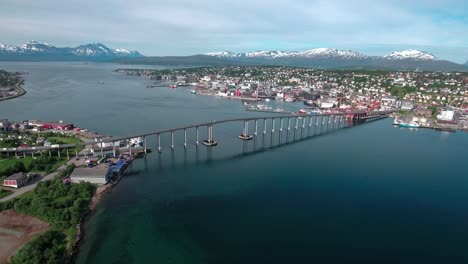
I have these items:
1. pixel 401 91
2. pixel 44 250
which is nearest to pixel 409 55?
pixel 401 91

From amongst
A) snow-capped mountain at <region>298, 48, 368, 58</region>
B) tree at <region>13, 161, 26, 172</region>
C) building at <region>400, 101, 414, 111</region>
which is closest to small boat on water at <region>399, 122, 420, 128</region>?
building at <region>400, 101, 414, 111</region>

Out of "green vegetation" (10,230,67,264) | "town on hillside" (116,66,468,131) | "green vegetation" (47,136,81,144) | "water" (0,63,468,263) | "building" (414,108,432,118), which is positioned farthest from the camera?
"building" (414,108,432,118)

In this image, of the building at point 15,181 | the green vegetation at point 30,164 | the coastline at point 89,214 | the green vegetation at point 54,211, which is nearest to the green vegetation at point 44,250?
the green vegetation at point 54,211

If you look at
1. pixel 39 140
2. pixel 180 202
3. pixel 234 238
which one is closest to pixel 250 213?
pixel 234 238

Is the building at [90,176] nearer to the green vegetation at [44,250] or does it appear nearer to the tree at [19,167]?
the tree at [19,167]

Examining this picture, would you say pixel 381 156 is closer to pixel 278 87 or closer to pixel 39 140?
pixel 39 140

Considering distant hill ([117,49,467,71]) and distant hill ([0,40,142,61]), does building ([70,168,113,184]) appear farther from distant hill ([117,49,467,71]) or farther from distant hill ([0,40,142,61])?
distant hill ([0,40,142,61])
